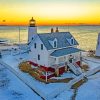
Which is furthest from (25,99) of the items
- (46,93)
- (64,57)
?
(64,57)

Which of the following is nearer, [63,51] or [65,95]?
[65,95]

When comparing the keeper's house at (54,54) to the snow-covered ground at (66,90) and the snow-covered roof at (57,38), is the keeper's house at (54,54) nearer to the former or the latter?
the snow-covered roof at (57,38)

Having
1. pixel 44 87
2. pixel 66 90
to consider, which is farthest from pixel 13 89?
pixel 66 90

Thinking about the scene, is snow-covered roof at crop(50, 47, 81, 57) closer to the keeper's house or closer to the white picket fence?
the keeper's house

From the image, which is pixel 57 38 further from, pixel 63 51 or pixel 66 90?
pixel 66 90

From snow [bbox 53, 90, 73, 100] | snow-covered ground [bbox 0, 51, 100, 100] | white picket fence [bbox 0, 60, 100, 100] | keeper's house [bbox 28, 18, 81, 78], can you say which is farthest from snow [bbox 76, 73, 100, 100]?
keeper's house [bbox 28, 18, 81, 78]

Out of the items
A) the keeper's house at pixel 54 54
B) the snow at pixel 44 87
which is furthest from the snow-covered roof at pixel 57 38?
the snow at pixel 44 87

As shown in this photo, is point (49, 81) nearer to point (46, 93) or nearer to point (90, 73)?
point (46, 93)
